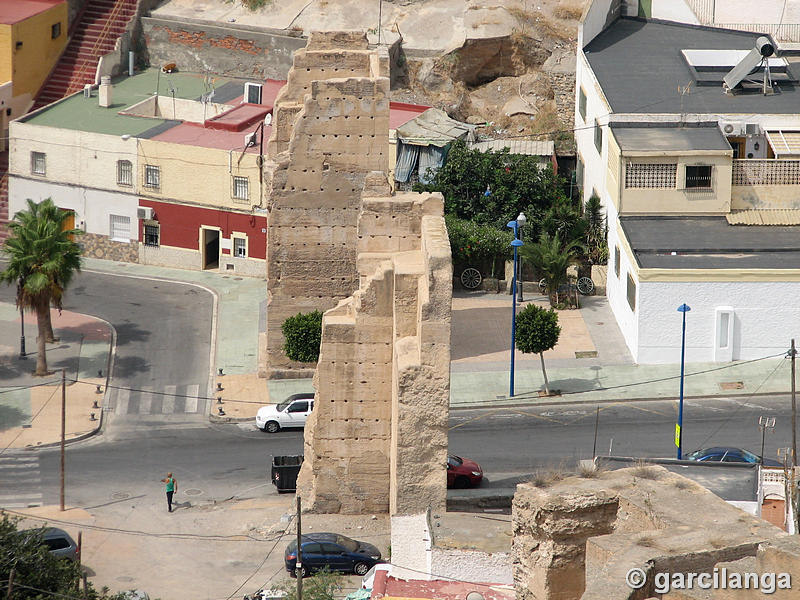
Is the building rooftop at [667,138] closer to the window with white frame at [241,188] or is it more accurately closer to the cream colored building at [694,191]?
the cream colored building at [694,191]

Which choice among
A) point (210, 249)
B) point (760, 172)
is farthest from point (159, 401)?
point (760, 172)

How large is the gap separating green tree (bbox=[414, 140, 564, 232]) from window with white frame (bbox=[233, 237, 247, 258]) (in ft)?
27.9

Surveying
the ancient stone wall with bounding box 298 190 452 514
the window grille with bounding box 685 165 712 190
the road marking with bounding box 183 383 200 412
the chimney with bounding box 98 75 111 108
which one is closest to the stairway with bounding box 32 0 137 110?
the chimney with bounding box 98 75 111 108

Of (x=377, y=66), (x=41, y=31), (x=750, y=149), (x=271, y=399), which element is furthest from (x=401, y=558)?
(x=41, y=31)

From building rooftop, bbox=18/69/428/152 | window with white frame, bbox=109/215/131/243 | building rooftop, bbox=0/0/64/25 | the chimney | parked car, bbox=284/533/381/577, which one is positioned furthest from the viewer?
building rooftop, bbox=0/0/64/25

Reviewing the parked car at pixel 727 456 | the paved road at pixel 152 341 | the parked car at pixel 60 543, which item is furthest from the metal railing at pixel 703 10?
the parked car at pixel 60 543

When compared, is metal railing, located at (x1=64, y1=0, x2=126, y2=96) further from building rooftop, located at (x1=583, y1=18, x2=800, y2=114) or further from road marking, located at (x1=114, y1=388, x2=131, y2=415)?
road marking, located at (x1=114, y1=388, x2=131, y2=415)

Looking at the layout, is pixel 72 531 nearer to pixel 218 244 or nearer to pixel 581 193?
pixel 218 244

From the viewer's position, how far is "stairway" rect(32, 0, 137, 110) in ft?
277

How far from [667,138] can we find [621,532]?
3621cm

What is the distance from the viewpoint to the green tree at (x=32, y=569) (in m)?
38.3

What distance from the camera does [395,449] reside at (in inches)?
1676

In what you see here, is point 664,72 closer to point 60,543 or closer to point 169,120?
point 169,120

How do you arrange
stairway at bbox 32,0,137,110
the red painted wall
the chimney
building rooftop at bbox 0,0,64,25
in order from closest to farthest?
the red painted wall < the chimney < building rooftop at bbox 0,0,64,25 < stairway at bbox 32,0,137,110
